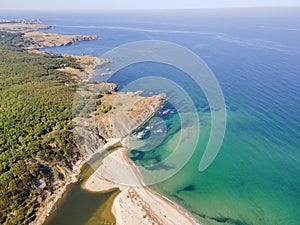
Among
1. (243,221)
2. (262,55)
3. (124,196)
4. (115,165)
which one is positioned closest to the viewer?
(243,221)

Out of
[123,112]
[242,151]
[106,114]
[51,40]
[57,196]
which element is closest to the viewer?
[57,196]

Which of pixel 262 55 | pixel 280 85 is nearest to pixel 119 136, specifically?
pixel 280 85

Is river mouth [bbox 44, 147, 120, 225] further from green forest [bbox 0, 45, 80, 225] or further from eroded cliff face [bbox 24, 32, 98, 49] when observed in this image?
eroded cliff face [bbox 24, 32, 98, 49]

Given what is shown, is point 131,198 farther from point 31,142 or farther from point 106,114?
point 106,114

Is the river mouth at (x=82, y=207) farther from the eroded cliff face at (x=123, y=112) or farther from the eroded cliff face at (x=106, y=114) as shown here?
the eroded cliff face at (x=123, y=112)

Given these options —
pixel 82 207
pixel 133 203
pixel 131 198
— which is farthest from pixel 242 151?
Answer: pixel 82 207

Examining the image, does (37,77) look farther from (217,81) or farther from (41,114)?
(217,81)
